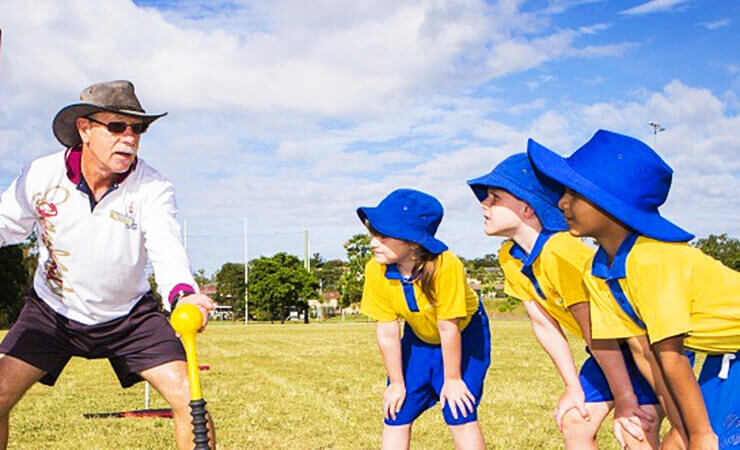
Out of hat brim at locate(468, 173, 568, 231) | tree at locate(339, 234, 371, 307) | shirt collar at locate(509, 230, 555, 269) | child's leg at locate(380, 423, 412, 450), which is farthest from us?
tree at locate(339, 234, 371, 307)

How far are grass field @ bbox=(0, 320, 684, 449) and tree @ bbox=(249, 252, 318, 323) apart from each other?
3113 inches

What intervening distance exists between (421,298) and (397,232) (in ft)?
1.45

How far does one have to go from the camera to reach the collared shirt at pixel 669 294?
315 cm

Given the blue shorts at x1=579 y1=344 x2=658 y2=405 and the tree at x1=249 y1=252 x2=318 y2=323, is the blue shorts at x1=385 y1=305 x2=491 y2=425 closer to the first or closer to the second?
the blue shorts at x1=579 y1=344 x2=658 y2=405

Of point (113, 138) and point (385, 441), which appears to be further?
point (385, 441)

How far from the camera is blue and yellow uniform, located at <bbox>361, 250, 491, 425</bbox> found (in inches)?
197

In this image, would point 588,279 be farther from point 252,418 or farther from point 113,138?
point 252,418

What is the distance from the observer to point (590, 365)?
4.56 metres

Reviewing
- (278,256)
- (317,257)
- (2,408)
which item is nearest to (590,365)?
(2,408)

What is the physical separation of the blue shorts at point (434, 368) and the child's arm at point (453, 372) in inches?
8.0

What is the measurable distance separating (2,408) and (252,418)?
4.53 m

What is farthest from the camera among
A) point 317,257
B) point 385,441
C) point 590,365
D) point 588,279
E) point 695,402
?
point 317,257

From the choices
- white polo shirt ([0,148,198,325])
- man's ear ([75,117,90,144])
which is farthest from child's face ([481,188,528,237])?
man's ear ([75,117,90,144])

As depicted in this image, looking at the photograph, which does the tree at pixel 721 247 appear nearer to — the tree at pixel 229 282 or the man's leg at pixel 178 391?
the tree at pixel 229 282
